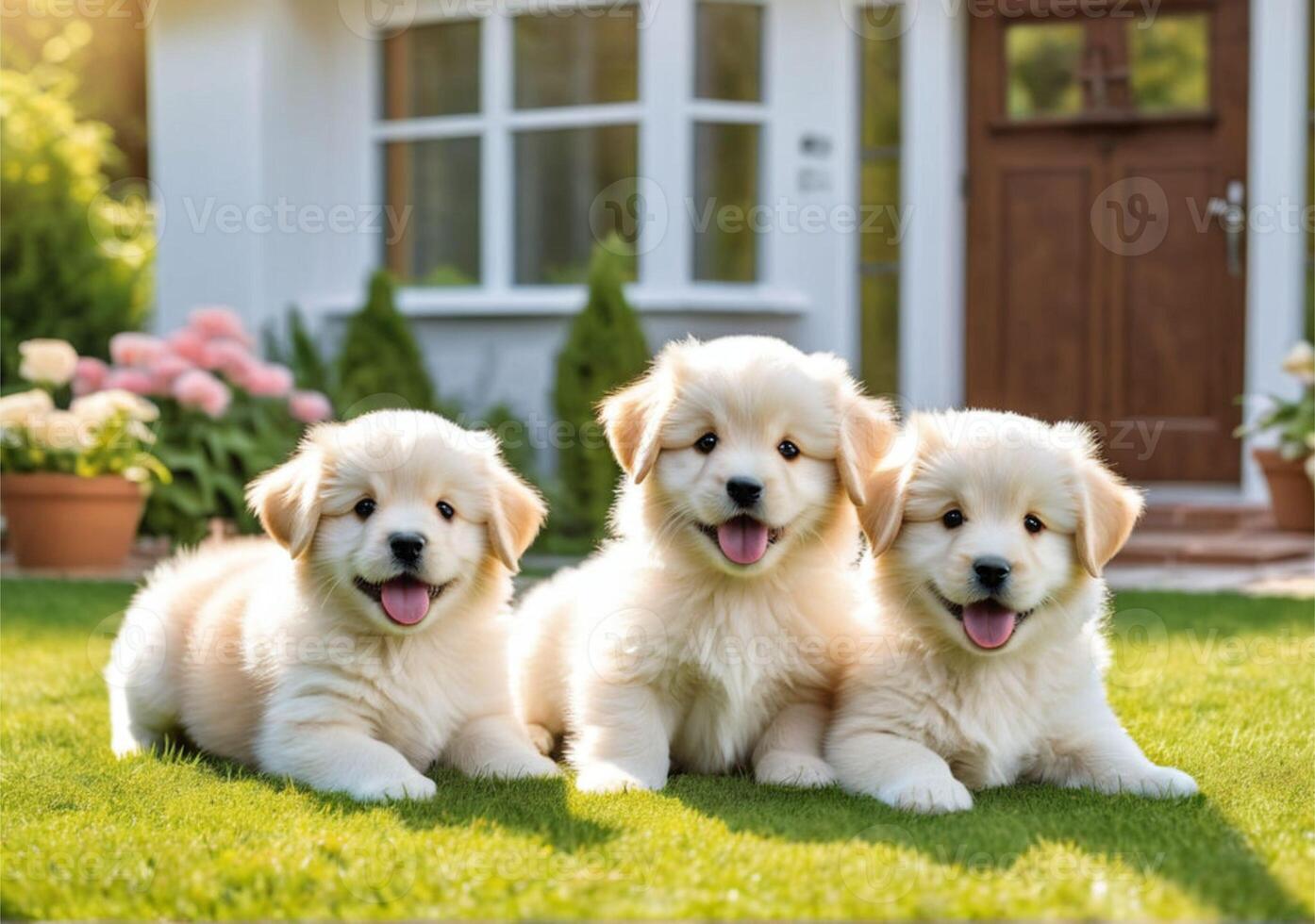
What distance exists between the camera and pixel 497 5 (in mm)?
11398

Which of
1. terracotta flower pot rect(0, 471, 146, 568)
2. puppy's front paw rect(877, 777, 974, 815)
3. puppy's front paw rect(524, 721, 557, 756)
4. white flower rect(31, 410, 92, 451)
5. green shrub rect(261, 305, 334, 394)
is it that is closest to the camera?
puppy's front paw rect(877, 777, 974, 815)

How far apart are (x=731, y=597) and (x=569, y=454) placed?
661 centimetres

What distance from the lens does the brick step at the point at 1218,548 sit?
8.82 metres

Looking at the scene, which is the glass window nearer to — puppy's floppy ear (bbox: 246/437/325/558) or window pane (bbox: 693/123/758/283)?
window pane (bbox: 693/123/758/283)

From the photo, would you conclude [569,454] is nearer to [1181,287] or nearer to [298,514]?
[1181,287]

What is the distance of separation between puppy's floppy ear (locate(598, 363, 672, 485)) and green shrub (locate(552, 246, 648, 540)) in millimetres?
6226

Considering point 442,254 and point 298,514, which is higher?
point 442,254

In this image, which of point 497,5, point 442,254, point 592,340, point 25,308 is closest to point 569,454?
point 592,340

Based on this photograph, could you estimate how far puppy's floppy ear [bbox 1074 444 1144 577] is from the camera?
12.1 ft

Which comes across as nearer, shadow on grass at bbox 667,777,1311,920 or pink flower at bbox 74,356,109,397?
shadow on grass at bbox 667,777,1311,920

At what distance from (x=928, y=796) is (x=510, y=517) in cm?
131

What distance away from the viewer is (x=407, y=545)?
3779mm
